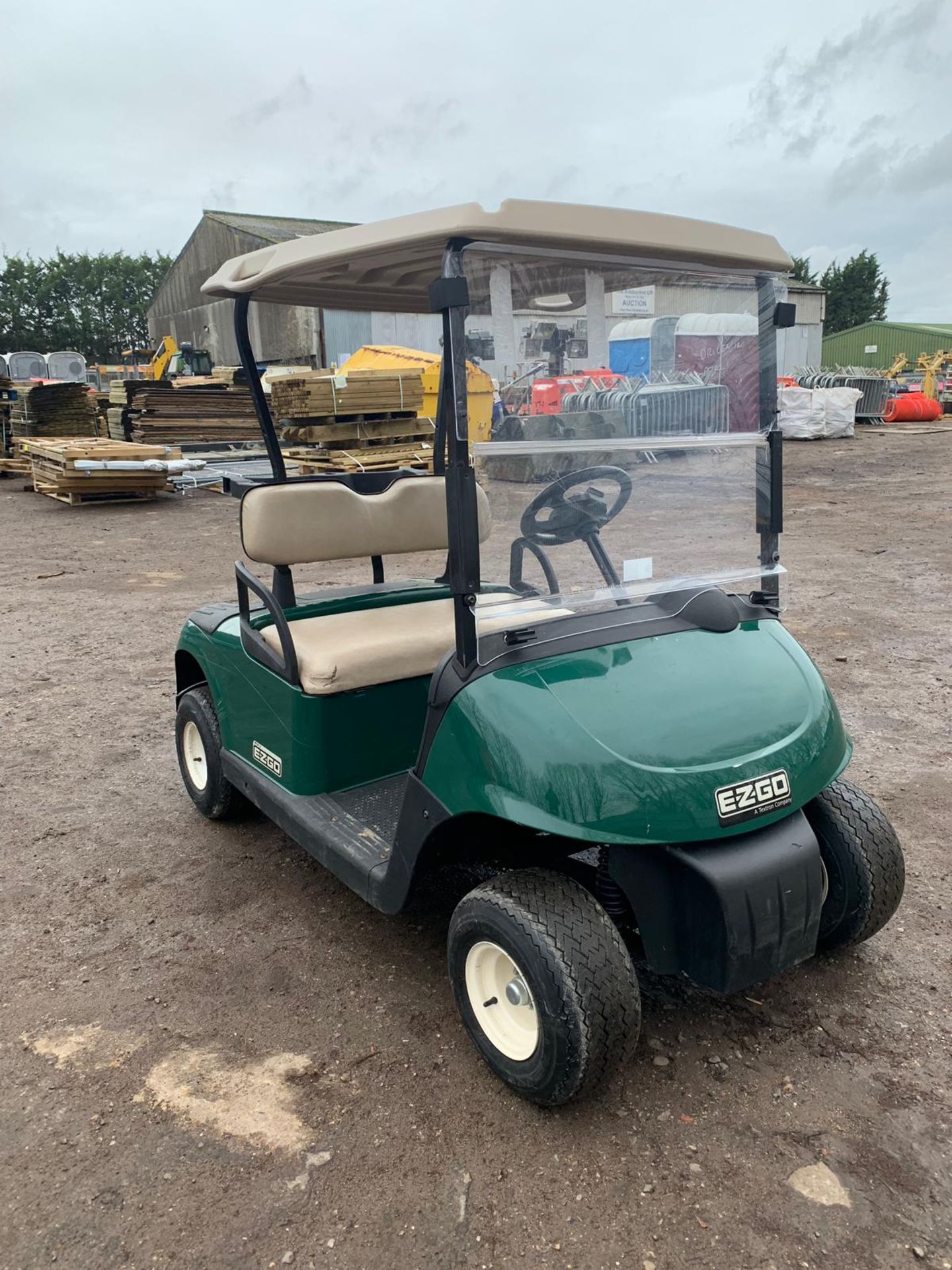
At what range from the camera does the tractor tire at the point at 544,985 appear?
1901 mm

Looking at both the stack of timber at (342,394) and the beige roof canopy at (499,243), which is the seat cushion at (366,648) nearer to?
the beige roof canopy at (499,243)

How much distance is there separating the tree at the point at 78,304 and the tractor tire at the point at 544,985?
53.4 m

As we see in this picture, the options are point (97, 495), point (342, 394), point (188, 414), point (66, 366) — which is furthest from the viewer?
point (66, 366)

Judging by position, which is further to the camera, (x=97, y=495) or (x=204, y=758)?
(x=97, y=495)

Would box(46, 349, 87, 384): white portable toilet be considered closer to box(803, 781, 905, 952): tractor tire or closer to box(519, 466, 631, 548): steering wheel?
box(519, 466, 631, 548): steering wheel

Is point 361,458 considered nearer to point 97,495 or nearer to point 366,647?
point 97,495

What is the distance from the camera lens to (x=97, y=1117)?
6.76 feet

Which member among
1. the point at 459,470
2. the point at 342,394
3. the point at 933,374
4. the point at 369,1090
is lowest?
the point at 369,1090

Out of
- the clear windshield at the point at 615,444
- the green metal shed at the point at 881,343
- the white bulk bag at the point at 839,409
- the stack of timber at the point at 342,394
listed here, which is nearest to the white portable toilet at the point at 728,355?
the clear windshield at the point at 615,444

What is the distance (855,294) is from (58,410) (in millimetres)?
59911

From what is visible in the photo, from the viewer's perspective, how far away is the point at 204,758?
3.42m

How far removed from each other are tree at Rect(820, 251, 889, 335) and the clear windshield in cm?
6596

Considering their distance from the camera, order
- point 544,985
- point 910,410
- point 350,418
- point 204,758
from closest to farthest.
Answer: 1. point 544,985
2. point 204,758
3. point 350,418
4. point 910,410

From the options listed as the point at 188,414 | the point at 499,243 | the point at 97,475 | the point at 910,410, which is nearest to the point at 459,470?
the point at 499,243
